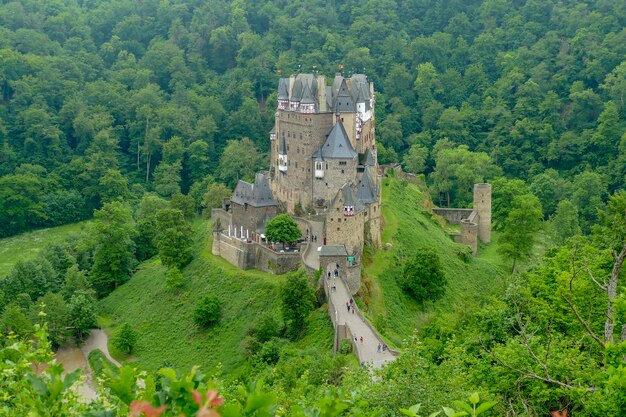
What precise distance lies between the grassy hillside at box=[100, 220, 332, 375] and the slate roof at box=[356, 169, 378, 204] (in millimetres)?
8387

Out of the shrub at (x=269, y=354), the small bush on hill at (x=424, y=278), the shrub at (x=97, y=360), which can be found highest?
the small bush on hill at (x=424, y=278)

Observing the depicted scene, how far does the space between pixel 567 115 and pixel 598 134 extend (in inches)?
344

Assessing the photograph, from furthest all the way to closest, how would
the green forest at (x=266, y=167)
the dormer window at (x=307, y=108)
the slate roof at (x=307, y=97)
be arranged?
the slate roof at (x=307, y=97)
the dormer window at (x=307, y=108)
the green forest at (x=266, y=167)

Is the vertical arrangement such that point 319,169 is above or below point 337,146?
below

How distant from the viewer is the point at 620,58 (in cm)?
10538

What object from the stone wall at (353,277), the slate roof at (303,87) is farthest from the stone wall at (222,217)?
the stone wall at (353,277)

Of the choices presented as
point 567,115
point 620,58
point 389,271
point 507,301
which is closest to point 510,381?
point 507,301

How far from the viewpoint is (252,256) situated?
60938mm

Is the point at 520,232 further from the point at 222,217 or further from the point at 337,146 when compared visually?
the point at 222,217

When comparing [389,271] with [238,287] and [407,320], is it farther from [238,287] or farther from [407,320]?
[238,287]

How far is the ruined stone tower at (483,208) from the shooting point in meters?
76.3

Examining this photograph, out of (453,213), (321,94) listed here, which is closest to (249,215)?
(321,94)

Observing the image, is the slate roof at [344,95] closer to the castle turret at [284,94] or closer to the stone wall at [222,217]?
the castle turret at [284,94]

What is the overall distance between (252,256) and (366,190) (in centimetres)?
966
